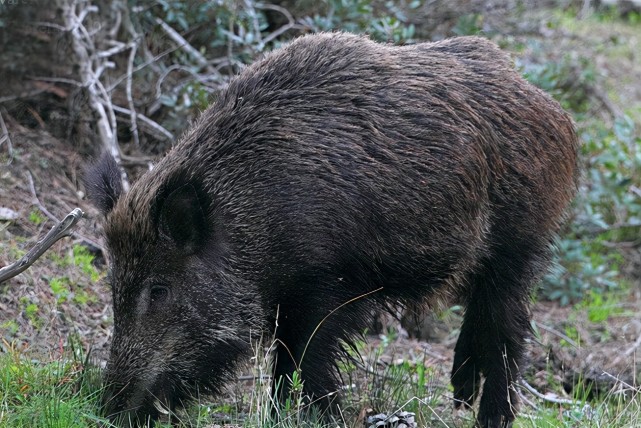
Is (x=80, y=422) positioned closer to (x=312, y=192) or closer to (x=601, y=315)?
(x=312, y=192)

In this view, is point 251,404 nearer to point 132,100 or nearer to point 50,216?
point 50,216

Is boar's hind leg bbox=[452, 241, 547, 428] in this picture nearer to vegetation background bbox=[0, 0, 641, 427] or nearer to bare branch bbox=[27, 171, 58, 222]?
vegetation background bbox=[0, 0, 641, 427]

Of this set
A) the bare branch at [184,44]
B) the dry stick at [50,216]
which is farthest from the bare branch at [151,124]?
the dry stick at [50,216]

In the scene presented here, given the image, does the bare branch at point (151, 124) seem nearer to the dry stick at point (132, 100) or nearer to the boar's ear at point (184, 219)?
the dry stick at point (132, 100)

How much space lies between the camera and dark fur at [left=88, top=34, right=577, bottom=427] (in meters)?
4.15

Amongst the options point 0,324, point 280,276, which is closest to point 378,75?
point 280,276

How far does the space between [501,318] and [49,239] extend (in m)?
2.46

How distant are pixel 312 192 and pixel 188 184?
59cm

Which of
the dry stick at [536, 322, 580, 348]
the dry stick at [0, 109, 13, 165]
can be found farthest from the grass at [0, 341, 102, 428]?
the dry stick at [536, 322, 580, 348]

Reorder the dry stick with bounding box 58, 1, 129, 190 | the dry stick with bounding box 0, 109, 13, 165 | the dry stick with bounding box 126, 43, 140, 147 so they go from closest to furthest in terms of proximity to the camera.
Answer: the dry stick with bounding box 0, 109, 13, 165 < the dry stick with bounding box 58, 1, 129, 190 < the dry stick with bounding box 126, 43, 140, 147

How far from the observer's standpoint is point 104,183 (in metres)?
4.47

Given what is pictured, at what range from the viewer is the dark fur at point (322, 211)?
415 cm

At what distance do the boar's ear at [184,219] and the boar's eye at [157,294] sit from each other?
211 mm

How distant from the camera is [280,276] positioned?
4.22 meters
